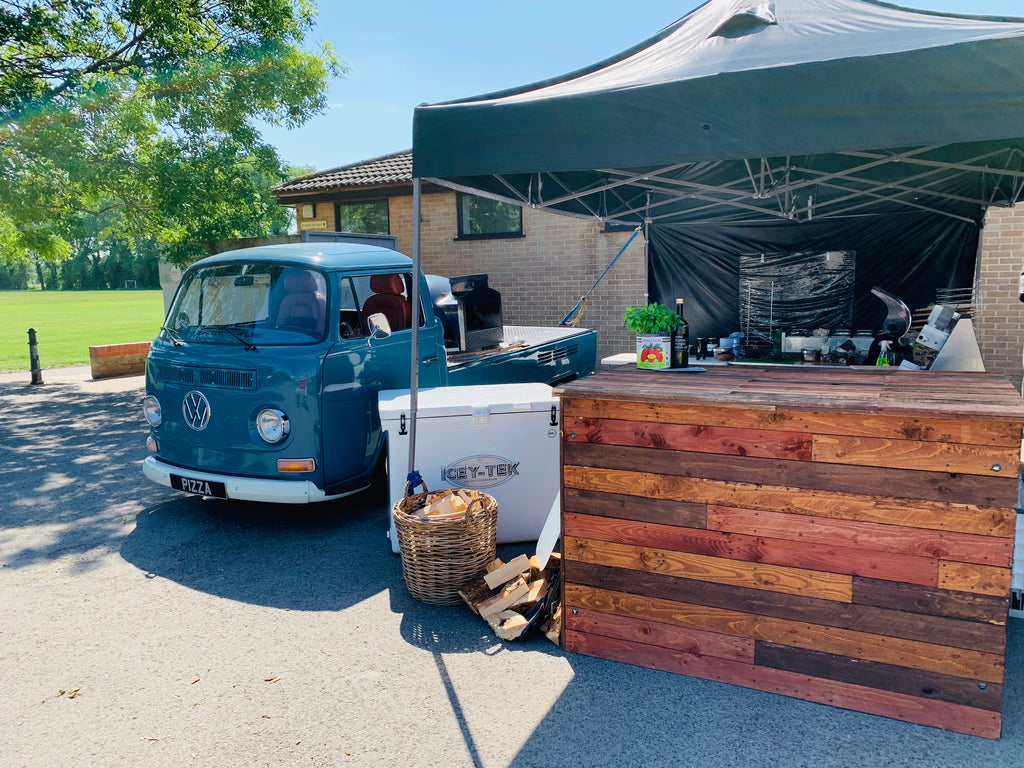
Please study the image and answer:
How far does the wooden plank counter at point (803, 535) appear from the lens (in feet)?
8.83

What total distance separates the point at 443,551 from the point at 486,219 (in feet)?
32.9

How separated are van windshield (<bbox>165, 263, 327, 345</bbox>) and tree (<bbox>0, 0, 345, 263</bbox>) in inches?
229

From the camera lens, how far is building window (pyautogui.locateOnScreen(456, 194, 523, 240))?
41.7ft

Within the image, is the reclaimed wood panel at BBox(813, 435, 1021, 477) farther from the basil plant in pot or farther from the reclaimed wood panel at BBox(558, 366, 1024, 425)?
the basil plant in pot

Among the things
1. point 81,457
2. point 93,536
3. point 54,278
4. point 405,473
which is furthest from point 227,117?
point 54,278

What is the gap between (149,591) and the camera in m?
4.19

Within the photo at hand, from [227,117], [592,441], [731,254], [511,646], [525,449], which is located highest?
[227,117]

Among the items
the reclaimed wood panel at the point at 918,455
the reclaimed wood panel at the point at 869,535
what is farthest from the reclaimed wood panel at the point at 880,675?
the reclaimed wood panel at the point at 918,455

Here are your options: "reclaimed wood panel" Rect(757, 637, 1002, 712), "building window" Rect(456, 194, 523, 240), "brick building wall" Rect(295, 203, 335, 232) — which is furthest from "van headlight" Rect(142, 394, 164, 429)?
"brick building wall" Rect(295, 203, 335, 232)

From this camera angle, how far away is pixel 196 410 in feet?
16.3

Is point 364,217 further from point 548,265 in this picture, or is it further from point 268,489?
point 268,489

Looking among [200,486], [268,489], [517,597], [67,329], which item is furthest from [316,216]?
[67,329]

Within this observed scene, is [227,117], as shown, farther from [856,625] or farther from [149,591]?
[856,625]

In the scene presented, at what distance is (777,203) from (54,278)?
3424 inches
